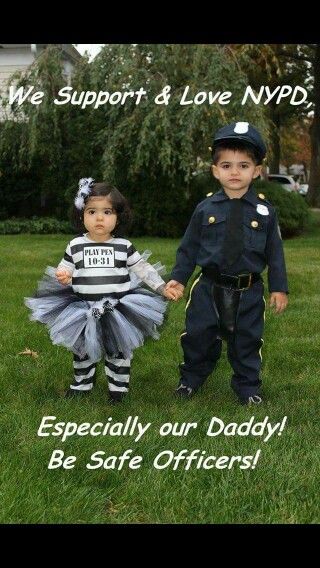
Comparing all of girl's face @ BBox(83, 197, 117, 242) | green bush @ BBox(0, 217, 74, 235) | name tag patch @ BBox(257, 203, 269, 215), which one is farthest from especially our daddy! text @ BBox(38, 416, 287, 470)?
green bush @ BBox(0, 217, 74, 235)

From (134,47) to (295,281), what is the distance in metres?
6.84

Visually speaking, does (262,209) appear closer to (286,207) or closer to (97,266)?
(97,266)

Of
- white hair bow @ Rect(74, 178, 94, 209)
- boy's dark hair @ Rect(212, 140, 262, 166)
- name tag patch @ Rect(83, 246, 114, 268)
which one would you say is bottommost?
name tag patch @ Rect(83, 246, 114, 268)

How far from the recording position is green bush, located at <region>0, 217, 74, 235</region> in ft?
47.5

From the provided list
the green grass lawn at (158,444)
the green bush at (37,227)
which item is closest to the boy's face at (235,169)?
the green grass lawn at (158,444)

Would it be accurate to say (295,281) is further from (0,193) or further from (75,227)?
(0,193)

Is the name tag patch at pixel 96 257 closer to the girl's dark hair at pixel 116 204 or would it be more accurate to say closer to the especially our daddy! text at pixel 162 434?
the girl's dark hair at pixel 116 204

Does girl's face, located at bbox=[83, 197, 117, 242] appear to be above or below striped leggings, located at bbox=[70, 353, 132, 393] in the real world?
above

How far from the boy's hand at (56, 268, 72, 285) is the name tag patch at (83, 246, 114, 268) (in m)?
0.12

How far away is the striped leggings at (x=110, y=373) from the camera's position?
399 centimetres

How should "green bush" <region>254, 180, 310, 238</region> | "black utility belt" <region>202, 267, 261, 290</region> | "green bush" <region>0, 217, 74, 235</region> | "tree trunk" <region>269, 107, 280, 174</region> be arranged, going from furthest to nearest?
"tree trunk" <region>269, 107, 280, 174</region>
"green bush" <region>0, 217, 74, 235</region>
"green bush" <region>254, 180, 310, 238</region>
"black utility belt" <region>202, 267, 261, 290</region>

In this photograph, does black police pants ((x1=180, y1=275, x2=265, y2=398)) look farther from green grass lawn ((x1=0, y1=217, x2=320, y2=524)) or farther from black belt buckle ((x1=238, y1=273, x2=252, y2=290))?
green grass lawn ((x1=0, y1=217, x2=320, y2=524))

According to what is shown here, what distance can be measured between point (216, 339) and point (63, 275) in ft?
3.47

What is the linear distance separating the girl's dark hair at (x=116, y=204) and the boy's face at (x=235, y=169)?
586 millimetres
